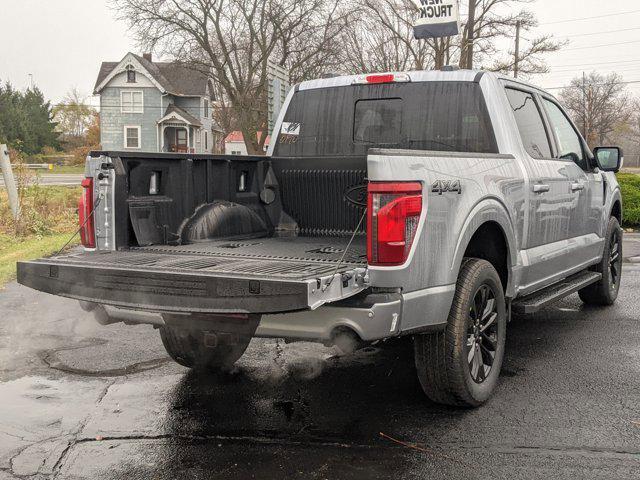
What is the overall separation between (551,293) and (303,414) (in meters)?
2.37

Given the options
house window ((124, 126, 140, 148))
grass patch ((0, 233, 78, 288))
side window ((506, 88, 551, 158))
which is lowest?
grass patch ((0, 233, 78, 288))

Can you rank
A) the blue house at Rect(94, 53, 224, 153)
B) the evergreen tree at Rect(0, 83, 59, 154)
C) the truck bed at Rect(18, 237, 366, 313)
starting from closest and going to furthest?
1. the truck bed at Rect(18, 237, 366, 313)
2. the blue house at Rect(94, 53, 224, 153)
3. the evergreen tree at Rect(0, 83, 59, 154)

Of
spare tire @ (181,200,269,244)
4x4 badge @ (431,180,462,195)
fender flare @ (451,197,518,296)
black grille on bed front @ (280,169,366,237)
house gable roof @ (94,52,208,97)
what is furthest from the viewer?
house gable roof @ (94,52,208,97)

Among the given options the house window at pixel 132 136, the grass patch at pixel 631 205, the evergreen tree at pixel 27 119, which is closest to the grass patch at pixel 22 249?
the grass patch at pixel 631 205

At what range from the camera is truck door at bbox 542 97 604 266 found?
5.93 metres

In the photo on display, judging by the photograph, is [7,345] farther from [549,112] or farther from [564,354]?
[549,112]

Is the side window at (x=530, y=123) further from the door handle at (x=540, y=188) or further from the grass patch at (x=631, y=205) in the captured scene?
the grass patch at (x=631, y=205)

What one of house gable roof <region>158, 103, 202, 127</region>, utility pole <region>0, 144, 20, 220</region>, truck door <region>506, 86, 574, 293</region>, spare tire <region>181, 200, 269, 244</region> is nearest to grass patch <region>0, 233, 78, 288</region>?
utility pole <region>0, 144, 20, 220</region>

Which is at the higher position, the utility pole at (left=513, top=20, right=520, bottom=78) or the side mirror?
the utility pole at (left=513, top=20, right=520, bottom=78)

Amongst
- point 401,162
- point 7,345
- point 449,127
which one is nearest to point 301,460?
point 401,162

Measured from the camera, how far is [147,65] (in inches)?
2087

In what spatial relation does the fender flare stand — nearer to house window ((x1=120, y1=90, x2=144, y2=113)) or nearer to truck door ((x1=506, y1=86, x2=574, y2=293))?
truck door ((x1=506, y1=86, x2=574, y2=293))

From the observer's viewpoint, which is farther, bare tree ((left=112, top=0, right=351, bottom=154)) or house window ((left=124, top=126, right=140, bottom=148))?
house window ((left=124, top=126, right=140, bottom=148))

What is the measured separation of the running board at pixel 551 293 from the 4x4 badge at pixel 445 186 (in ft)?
4.74
